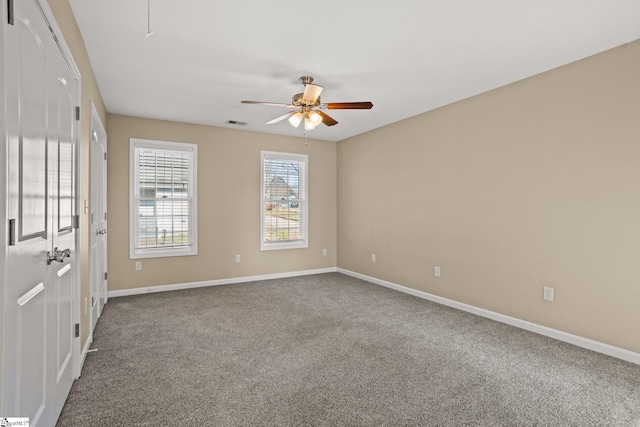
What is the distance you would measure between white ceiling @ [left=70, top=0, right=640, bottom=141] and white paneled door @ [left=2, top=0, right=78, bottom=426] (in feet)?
2.91

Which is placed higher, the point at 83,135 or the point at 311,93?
A: the point at 311,93

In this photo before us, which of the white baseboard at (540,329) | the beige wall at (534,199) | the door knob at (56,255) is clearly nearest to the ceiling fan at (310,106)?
the beige wall at (534,199)

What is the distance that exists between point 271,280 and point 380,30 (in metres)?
4.24

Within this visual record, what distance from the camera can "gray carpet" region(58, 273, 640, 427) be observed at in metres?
2.02

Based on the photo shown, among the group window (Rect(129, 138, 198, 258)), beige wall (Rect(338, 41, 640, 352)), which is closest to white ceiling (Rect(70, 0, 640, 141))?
beige wall (Rect(338, 41, 640, 352))

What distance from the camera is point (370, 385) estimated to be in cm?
235

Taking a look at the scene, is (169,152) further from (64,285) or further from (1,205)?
(1,205)

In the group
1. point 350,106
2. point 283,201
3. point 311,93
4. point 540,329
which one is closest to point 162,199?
point 283,201

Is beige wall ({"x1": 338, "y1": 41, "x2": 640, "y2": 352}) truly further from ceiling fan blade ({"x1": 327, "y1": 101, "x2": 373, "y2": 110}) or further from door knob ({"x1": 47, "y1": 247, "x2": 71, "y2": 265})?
door knob ({"x1": 47, "y1": 247, "x2": 71, "y2": 265})

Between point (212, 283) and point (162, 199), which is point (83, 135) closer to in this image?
point (162, 199)

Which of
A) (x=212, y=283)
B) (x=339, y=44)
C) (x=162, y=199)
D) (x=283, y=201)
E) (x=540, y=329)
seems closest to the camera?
(x=339, y=44)

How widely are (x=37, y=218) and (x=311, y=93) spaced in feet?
7.65

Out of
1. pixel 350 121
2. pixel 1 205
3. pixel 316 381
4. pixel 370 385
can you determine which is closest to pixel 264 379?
pixel 316 381

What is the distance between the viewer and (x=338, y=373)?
99.2 inches
